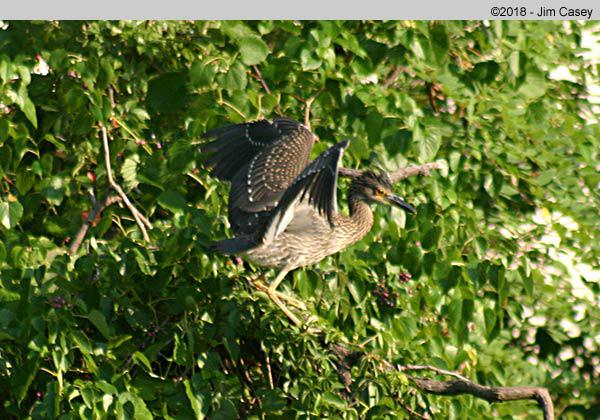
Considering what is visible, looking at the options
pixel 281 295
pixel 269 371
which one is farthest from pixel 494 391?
pixel 281 295

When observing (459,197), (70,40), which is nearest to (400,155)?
(459,197)

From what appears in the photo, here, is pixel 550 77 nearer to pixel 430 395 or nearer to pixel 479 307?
pixel 479 307

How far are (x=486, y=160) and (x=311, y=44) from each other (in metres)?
0.97

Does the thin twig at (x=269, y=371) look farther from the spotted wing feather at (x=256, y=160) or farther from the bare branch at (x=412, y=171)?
the bare branch at (x=412, y=171)

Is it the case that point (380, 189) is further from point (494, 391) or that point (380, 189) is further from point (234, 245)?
point (494, 391)

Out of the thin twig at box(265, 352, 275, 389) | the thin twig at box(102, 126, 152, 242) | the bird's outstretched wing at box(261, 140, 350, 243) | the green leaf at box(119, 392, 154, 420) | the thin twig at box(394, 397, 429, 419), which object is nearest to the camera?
the green leaf at box(119, 392, 154, 420)

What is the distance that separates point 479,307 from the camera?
4883 mm

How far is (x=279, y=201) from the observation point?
4344 mm

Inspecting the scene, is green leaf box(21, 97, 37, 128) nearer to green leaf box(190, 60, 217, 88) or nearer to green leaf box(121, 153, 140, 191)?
green leaf box(121, 153, 140, 191)

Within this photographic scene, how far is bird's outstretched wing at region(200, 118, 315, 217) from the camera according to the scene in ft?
15.5

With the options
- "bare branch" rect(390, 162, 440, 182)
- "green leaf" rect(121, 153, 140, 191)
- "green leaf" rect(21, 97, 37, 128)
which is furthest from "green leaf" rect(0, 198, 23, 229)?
"bare branch" rect(390, 162, 440, 182)

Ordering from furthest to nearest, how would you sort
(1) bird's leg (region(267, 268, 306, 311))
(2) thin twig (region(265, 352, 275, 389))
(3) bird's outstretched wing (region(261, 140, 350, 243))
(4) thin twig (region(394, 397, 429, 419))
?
(1) bird's leg (region(267, 268, 306, 311)) < (2) thin twig (region(265, 352, 275, 389)) < (4) thin twig (region(394, 397, 429, 419)) < (3) bird's outstretched wing (region(261, 140, 350, 243))

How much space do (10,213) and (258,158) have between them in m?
0.98

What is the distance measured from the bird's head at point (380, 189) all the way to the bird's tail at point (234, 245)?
2.02 ft
